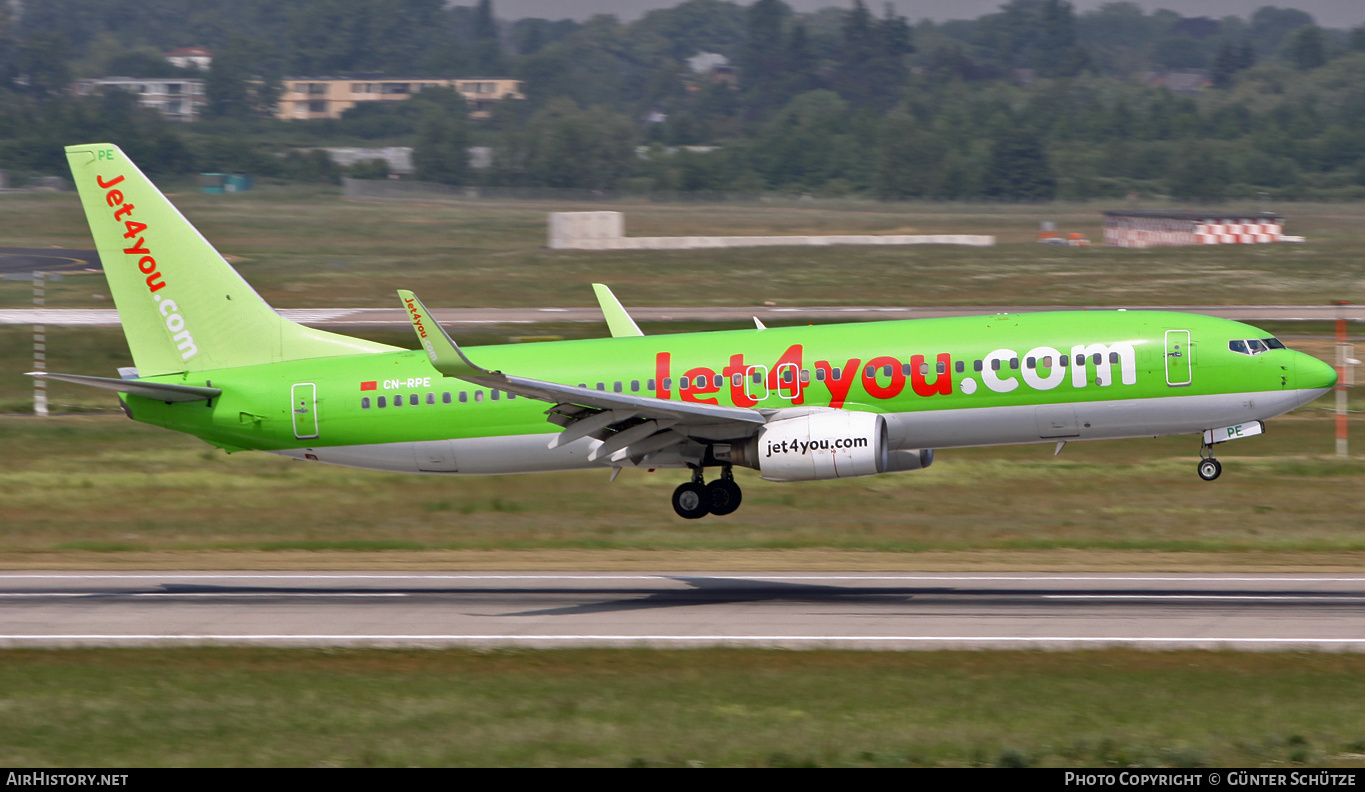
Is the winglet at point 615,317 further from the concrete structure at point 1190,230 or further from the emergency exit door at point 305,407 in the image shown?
the concrete structure at point 1190,230

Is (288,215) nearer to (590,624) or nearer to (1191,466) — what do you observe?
(1191,466)

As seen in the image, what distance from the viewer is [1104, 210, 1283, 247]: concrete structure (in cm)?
13588

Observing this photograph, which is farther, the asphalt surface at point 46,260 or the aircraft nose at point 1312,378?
the asphalt surface at point 46,260

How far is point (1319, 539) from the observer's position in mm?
40156

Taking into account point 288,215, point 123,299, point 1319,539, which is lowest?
point 1319,539

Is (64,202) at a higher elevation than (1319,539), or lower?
higher

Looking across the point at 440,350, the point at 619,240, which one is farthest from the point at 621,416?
the point at 619,240

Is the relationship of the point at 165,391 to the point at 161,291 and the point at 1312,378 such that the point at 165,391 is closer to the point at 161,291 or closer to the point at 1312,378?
the point at 161,291

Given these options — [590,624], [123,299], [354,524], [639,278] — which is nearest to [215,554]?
[354,524]

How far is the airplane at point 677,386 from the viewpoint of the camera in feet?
117

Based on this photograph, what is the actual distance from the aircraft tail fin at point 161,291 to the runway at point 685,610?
5.70 m

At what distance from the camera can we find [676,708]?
23922 millimetres

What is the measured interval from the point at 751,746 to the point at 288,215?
137775 millimetres

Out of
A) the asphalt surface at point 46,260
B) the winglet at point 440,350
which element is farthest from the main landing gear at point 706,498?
the asphalt surface at point 46,260
